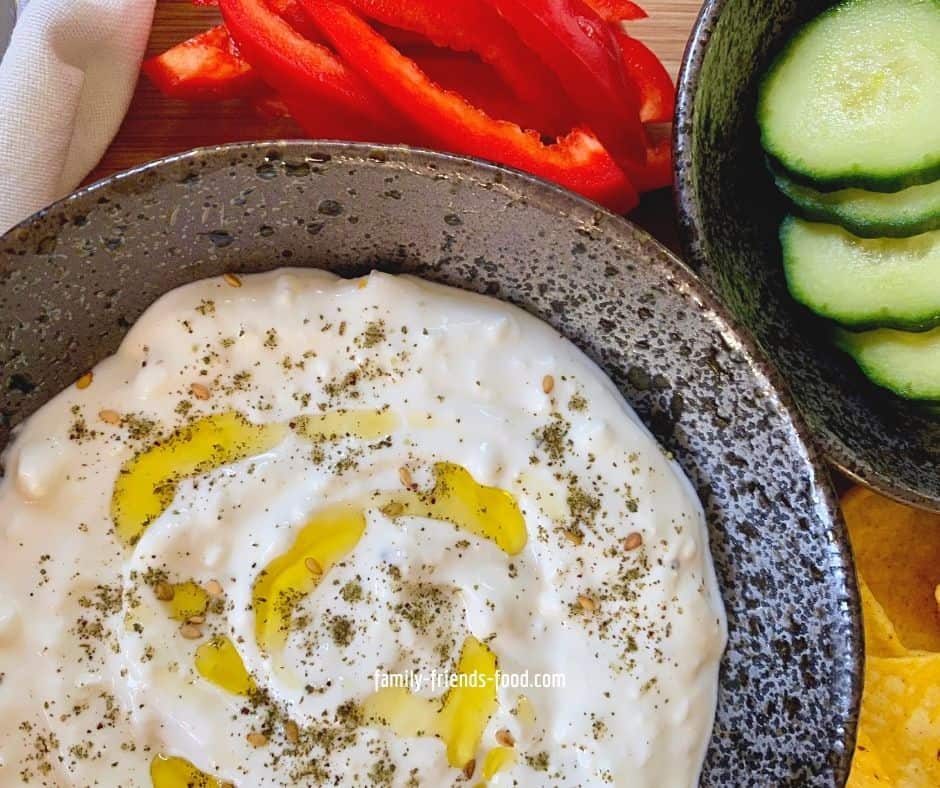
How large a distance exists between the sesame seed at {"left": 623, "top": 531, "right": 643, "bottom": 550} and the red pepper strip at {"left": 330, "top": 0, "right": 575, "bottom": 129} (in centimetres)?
81

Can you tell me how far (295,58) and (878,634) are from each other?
147cm

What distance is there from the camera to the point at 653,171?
2139mm

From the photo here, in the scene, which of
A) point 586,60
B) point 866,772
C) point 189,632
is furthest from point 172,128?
point 866,772

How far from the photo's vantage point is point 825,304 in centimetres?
200

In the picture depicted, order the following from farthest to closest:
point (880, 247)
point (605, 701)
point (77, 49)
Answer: point (77, 49), point (880, 247), point (605, 701)

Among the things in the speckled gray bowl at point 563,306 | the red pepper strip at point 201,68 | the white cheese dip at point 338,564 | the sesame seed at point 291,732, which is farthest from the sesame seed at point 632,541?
the red pepper strip at point 201,68

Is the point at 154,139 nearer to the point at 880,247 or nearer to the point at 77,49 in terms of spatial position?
the point at 77,49

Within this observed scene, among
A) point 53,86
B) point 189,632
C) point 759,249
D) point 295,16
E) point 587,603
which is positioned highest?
point 295,16

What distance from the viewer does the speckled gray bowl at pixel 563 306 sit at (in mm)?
1694

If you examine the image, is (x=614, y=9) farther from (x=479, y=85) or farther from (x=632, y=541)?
(x=632, y=541)

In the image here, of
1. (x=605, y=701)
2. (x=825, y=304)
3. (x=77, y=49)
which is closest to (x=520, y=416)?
(x=605, y=701)

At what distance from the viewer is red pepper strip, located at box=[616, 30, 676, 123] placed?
212cm

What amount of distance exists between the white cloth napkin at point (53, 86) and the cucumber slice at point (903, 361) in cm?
144

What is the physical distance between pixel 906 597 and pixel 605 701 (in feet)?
2.60
